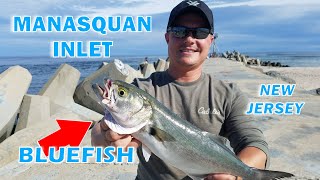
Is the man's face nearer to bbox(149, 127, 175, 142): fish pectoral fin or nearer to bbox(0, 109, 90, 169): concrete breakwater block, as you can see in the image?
bbox(149, 127, 175, 142): fish pectoral fin

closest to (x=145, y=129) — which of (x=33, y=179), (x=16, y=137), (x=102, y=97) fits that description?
(x=102, y=97)

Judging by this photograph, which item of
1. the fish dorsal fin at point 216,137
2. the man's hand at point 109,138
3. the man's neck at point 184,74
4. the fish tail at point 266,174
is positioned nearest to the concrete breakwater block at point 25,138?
the man's hand at point 109,138

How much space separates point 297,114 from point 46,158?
6048mm

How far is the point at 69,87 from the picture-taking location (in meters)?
8.93

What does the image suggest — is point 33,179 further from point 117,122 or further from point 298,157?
point 298,157

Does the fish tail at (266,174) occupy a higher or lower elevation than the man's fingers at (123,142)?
lower

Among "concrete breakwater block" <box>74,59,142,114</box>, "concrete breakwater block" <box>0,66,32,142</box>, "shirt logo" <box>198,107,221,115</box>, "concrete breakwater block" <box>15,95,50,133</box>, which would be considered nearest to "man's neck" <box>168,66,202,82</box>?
"shirt logo" <box>198,107,221,115</box>

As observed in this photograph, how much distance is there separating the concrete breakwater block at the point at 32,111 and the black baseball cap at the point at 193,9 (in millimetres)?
4857

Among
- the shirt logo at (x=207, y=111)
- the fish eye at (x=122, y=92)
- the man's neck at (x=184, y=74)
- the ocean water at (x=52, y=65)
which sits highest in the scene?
the man's neck at (x=184, y=74)

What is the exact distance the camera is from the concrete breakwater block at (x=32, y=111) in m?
7.35

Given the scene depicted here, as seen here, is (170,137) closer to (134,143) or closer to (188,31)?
(134,143)

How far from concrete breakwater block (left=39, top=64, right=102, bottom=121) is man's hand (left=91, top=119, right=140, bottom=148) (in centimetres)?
508

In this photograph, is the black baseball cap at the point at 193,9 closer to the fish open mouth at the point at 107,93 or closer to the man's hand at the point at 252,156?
the fish open mouth at the point at 107,93

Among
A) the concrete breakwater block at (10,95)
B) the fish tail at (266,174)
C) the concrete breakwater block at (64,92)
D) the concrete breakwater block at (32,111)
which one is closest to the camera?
the fish tail at (266,174)
